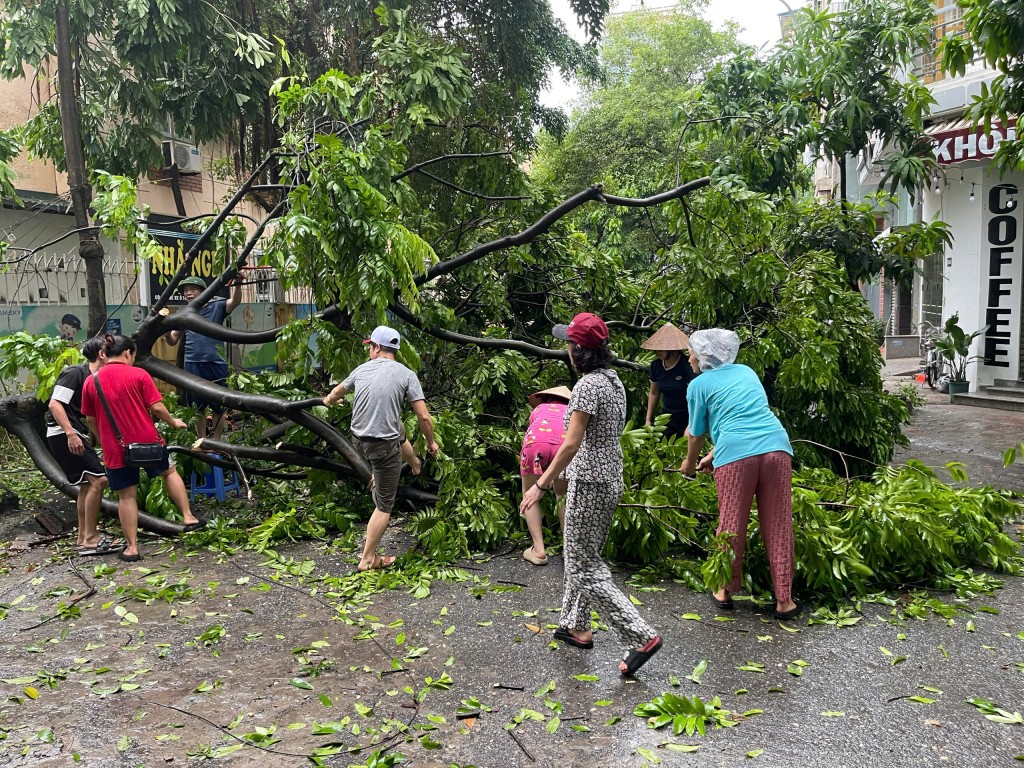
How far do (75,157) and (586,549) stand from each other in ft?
22.3

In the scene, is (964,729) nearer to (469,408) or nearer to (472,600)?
(472,600)

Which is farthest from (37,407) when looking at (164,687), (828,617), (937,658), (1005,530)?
(1005,530)

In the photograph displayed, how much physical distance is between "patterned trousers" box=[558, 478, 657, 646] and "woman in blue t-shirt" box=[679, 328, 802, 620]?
78 centimetres

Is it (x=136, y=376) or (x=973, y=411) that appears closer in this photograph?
(x=136, y=376)

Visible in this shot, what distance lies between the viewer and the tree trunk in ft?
27.0

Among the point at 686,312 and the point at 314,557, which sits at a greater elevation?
the point at 686,312

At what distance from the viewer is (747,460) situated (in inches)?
189

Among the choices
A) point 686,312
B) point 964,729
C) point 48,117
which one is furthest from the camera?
point 48,117

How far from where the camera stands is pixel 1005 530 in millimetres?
6594

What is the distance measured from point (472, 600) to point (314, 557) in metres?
1.53

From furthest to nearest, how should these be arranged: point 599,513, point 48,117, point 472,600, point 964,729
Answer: point 48,117
point 472,600
point 599,513
point 964,729

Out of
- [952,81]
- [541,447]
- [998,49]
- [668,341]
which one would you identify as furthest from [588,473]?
[952,81]

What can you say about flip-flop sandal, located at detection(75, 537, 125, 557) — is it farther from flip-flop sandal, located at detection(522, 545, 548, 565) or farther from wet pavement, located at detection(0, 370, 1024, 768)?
flip-flop sandal, located at detection(522, 545, 548, 565)

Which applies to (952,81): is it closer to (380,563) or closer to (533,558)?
(533,558)
